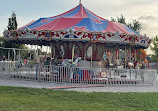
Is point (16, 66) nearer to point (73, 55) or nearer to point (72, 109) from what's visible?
point (73, 55)

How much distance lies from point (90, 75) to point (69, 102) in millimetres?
6237

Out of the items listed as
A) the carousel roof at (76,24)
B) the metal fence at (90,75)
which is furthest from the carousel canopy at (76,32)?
the metal fence at (90,75)

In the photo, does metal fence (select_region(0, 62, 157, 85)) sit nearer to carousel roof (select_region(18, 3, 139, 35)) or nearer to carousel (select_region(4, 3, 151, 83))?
carousel (select_region(4, 3, 151, 83))

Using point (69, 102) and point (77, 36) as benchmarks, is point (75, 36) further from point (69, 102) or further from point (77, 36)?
point (69, 102)

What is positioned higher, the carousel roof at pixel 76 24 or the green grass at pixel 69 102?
the carousel roof at pixel 76 24

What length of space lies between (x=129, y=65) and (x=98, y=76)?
3828 mm

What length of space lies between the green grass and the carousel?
209 inches

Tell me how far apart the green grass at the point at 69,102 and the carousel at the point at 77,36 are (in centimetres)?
530

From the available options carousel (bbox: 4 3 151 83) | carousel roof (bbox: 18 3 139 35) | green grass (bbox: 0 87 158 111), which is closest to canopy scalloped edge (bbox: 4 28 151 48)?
carousel (bbox: 4 3 151 83)

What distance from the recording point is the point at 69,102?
845 cm

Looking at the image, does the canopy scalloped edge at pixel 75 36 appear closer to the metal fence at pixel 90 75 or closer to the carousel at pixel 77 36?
the carousel at pixel 77 36

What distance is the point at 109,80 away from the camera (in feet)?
46.9

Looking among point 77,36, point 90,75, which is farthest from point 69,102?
point 77,36

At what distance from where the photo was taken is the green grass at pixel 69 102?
7422 mm
